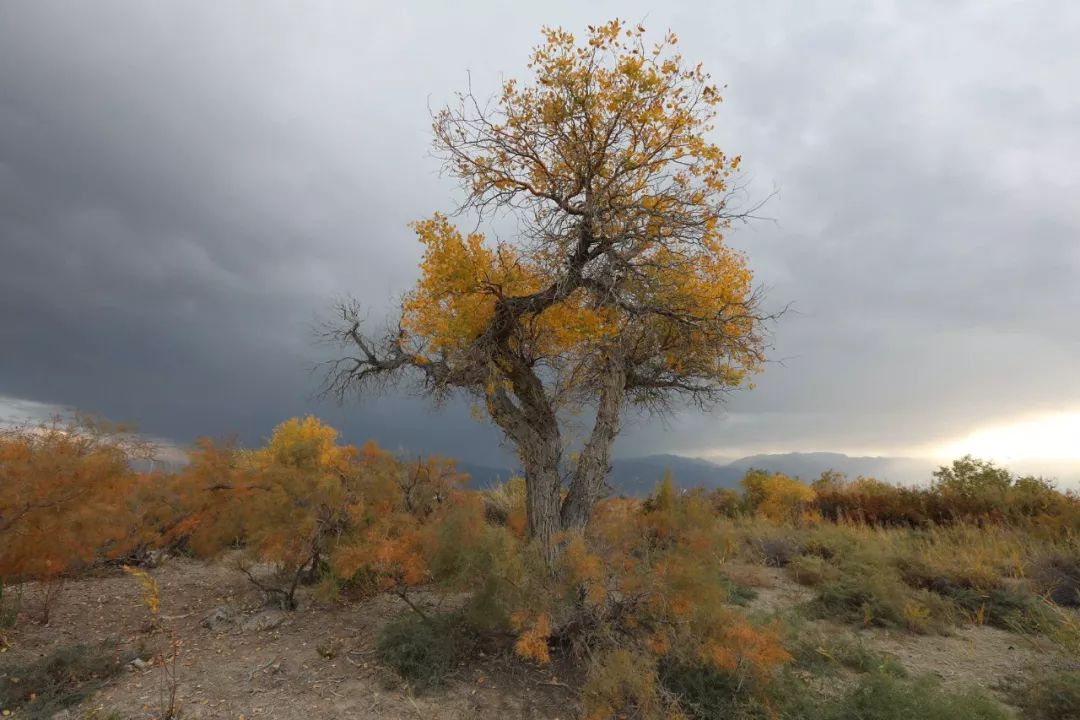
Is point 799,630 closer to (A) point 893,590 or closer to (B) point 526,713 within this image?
(A) point 893,590

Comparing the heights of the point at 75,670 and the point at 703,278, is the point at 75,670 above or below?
below

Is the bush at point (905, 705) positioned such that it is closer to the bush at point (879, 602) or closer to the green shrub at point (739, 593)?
the bush at point (879, 602)

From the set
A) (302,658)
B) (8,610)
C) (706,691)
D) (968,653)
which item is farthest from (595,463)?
(8,610)

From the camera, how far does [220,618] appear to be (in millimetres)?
6566

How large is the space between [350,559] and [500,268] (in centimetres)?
380

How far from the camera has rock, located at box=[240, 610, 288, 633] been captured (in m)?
6.43

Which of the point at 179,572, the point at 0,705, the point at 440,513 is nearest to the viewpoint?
the point at 0,705

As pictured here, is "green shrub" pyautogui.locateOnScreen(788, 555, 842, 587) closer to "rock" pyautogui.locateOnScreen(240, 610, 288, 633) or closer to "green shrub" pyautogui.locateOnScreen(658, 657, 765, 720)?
"green shrub" pyautogui.locateOnScreen(658, 657, 765, 720)

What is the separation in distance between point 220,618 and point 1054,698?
7.97 meters

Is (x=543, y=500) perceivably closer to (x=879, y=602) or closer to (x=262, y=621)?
(x=262, y=621)

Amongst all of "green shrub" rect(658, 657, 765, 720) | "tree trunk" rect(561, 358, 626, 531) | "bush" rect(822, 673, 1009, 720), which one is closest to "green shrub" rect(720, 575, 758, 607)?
"tree trunk" rect(561, 358, 626, 531)

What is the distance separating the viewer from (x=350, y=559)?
18.4 ft

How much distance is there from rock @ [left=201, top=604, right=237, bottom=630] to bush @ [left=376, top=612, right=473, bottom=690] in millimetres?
1975

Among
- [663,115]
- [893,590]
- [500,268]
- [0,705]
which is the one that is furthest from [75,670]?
[893,590]
